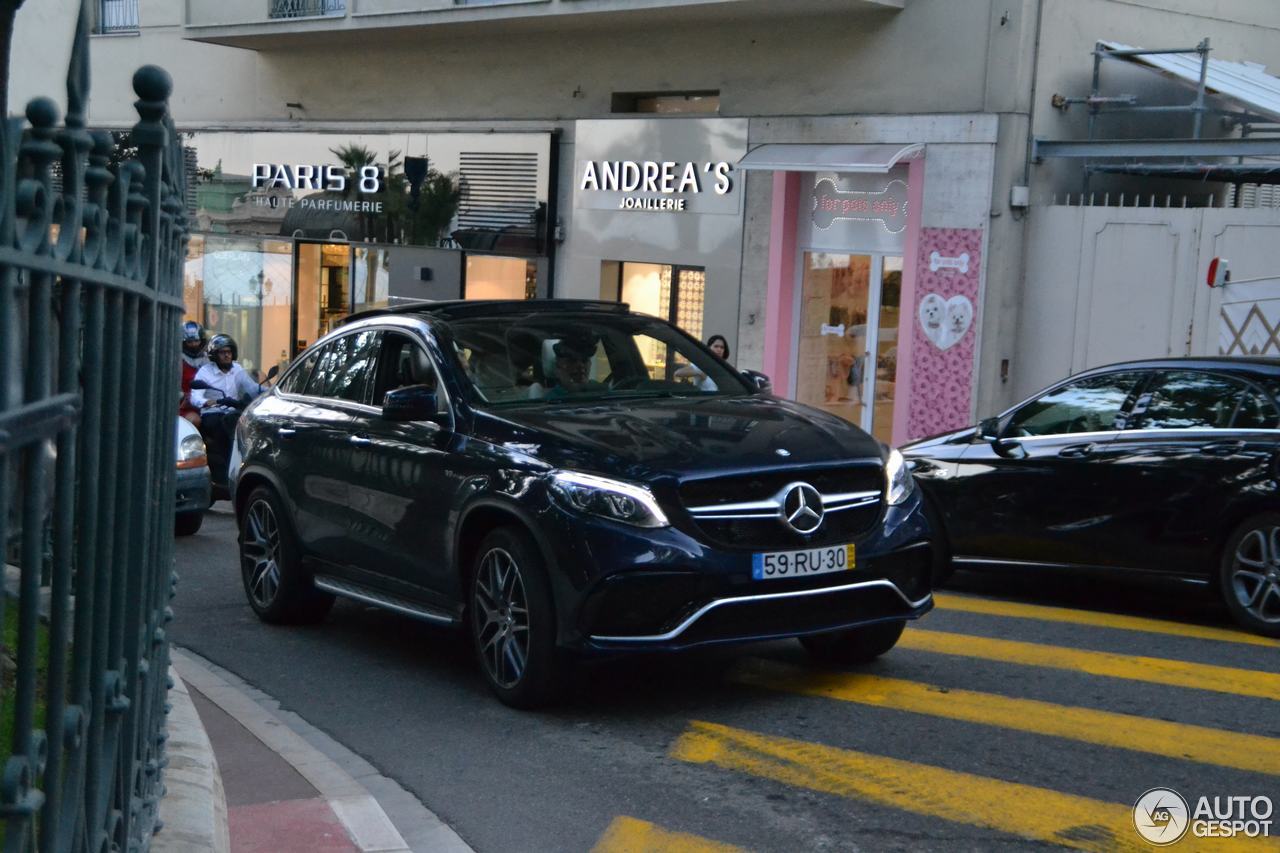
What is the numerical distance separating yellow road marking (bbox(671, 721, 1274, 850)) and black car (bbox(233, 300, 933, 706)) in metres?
0.49

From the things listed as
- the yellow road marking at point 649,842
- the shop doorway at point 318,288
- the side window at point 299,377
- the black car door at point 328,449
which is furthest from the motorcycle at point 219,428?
the shop doorway at point 318,288

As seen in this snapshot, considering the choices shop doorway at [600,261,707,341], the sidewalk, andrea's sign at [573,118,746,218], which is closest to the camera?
the sidewalk

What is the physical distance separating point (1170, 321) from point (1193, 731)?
396 inches

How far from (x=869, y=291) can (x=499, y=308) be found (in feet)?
33.4

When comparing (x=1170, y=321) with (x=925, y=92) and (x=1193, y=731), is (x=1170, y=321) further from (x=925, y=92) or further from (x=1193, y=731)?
(x=1193, y=731)

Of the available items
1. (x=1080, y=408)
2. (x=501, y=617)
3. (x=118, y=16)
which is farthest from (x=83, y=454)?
(x=118, y=16)

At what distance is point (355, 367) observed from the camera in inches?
350

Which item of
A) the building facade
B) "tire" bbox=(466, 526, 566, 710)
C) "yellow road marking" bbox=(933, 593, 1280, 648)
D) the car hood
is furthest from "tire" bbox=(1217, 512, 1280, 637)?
the building facade

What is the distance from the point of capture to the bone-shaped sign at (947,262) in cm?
1675

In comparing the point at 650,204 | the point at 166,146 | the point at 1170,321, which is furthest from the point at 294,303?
the point at 166,146

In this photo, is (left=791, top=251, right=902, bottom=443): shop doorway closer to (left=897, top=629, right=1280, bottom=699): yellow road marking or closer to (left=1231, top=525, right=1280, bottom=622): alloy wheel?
(left=1231, top=525, right=1280, bottom=622): alloy wheel
